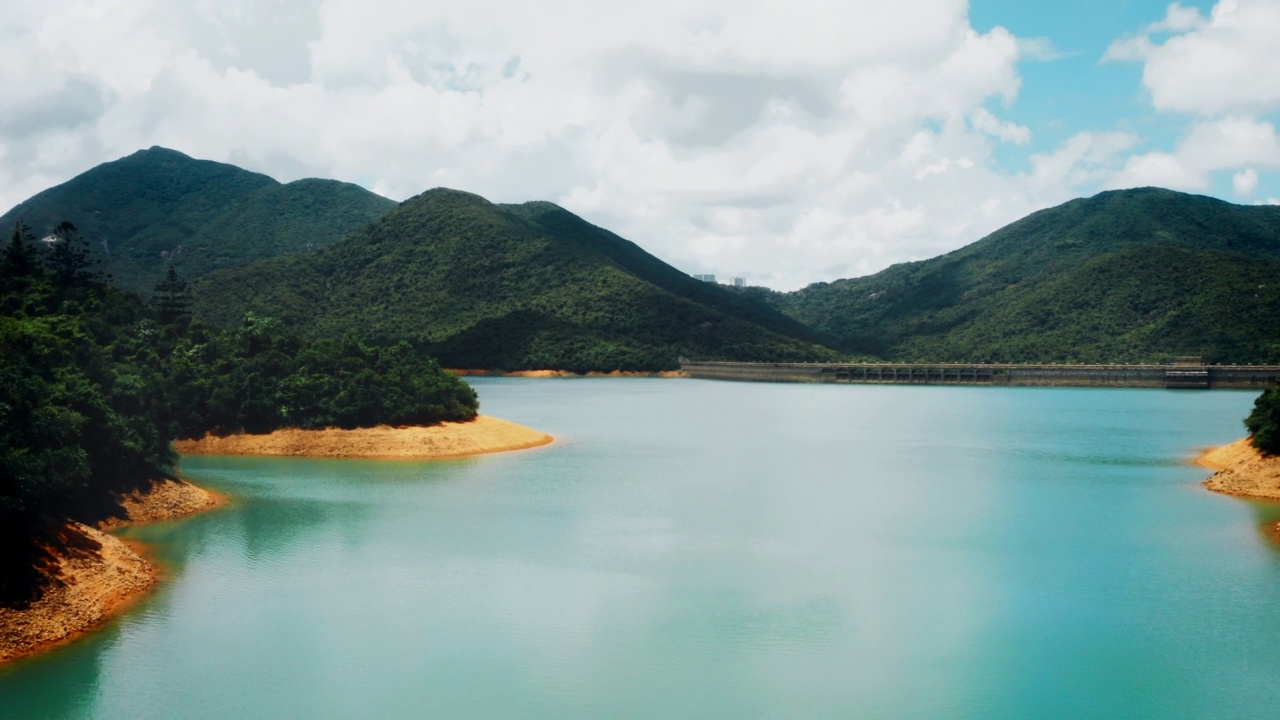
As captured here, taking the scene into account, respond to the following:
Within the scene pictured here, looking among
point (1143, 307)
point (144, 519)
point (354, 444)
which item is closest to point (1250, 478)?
point (354, 444)

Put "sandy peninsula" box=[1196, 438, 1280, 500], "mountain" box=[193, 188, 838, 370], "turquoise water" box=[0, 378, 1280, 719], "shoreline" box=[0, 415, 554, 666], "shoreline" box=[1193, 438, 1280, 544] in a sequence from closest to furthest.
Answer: "turquoise water" box=[0, 378, 1280, 719] < "shoreline" box=[0, 415, 554, 666] < "shoreline" box=[1193, 438, 1280, 544] < "sandy peninsula" box=[1196, 438, 1280, 500] < "mountain" box=[193, 188, 838, 370]

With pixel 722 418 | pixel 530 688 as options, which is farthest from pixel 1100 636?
pixel 722 418

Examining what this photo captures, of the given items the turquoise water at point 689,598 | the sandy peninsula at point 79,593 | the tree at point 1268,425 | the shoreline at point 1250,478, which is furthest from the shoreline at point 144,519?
the tree at point 1268,425

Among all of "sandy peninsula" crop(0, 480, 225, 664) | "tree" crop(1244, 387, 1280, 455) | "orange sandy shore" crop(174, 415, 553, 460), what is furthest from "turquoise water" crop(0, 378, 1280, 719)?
"tree" crop(1244, 387, 1280, 455)

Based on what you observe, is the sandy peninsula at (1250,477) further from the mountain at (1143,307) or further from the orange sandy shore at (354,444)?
the mountain at (1143,307)

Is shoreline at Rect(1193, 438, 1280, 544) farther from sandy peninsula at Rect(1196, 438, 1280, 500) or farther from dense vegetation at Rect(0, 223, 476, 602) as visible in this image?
dense vegetation at Rect(0, 223, 476, 602)

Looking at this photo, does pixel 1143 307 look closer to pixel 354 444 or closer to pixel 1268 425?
pixel 1268 425
